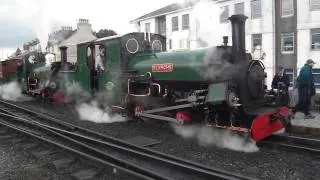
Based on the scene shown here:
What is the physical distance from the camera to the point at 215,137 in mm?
8398

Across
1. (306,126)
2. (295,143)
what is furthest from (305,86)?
(295,143)

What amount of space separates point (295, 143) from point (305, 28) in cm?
2007

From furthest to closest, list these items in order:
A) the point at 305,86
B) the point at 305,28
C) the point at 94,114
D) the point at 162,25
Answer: the point at 162,25, the point at 305,28, the point at 94,114, the point at 305,86

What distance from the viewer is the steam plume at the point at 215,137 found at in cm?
764

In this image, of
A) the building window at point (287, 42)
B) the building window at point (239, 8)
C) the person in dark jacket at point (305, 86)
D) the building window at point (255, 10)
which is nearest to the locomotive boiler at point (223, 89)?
the person in dark jacket at point (305, 86)

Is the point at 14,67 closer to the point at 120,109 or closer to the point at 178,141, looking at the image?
the point at 120,109

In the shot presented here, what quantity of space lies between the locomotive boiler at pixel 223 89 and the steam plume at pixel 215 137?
1.13 feet

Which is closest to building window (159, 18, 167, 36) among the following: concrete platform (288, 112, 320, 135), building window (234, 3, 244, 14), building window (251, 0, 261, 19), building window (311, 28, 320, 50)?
building window (234, 3, 244, 14)

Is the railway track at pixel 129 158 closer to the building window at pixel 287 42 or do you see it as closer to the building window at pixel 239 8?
the building window at pixel 239 8

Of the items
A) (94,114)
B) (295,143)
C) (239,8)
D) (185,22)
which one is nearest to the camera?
(295,143)

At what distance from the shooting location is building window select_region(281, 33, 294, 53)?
27.2 metres

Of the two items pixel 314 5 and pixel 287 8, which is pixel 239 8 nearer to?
pixel 287 8

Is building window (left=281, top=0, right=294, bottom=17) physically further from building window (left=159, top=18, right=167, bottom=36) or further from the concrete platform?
the concrete platform

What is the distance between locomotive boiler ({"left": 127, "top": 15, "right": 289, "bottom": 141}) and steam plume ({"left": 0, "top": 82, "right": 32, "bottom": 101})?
13297mm
